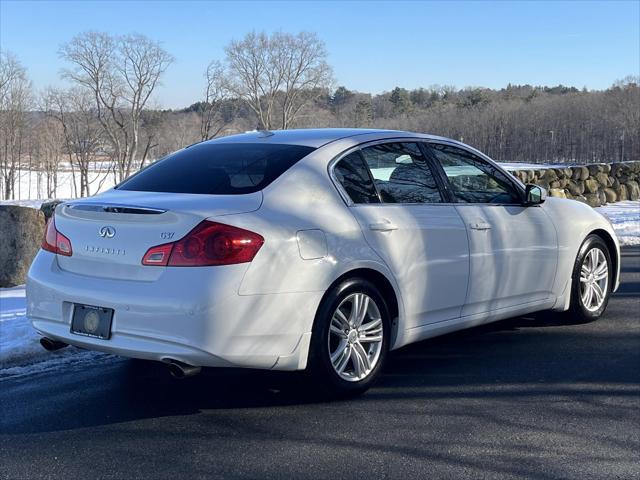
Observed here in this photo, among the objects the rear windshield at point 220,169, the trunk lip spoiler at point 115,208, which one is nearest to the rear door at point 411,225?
the rear windshield at point 220,169

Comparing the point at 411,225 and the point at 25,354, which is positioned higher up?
the point at 411,225

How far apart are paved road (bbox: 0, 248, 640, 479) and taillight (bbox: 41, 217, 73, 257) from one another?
2.97ft

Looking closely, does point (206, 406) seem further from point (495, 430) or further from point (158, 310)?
point (495, 430)

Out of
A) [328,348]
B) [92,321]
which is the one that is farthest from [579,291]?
[92,321]

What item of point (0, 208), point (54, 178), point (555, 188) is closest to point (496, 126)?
point (54, 178)

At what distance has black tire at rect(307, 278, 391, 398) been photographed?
405cm

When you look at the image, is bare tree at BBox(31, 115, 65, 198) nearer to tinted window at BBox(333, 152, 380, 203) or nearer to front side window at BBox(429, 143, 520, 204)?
front side window at BBox(429, 143, 520, 204)

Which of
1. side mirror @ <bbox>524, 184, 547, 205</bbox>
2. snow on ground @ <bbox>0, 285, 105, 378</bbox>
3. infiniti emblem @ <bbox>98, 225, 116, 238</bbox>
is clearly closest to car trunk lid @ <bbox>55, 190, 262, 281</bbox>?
infiniti emblem @ <bbox>98, 225, 116, 238</bbox>

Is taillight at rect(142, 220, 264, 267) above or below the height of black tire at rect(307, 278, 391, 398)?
above

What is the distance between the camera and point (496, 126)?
7544 cm

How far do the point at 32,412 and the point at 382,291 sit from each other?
2180 mm

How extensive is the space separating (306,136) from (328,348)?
154 centimetres

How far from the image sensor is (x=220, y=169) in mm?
4465

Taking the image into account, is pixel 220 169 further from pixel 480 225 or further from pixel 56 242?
pixel 480 225
